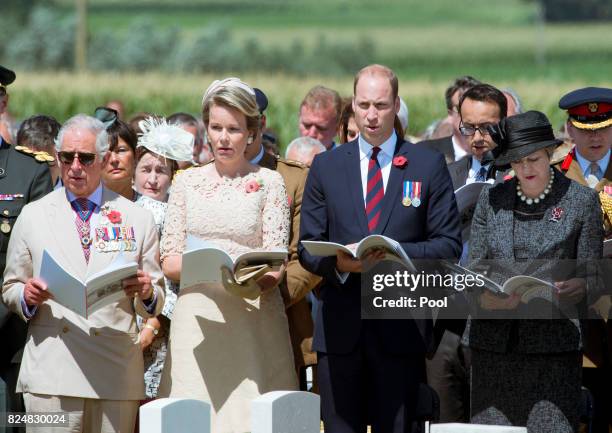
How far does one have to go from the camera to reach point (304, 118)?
991cm

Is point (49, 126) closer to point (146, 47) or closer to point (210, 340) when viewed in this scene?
point (210, 340)

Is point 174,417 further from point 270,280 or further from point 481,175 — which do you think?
point 481,175

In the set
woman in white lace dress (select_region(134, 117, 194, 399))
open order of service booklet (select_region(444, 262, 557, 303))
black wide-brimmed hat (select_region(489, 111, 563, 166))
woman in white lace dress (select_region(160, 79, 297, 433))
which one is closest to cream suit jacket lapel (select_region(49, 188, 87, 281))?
woman in white lace dress (select_region(160, 79, 297, 433))

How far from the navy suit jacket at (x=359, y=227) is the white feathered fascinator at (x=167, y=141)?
1.77 metres

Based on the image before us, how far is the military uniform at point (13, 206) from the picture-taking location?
6773 mm

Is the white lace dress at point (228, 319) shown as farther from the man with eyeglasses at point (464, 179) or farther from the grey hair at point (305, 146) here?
the grey hair at point (305, 146)

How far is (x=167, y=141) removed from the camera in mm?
7938

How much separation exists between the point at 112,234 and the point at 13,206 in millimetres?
870

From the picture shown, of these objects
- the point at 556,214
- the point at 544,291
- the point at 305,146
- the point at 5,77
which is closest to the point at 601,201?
the point at 556,214

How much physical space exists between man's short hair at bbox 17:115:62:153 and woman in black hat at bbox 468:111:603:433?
3243mm

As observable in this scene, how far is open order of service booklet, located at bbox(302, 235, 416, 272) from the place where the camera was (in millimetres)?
5656

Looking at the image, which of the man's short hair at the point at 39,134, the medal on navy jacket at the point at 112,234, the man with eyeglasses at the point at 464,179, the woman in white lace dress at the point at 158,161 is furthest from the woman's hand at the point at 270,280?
the man's short hair at the point at 39,134

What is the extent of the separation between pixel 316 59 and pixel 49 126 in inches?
1417

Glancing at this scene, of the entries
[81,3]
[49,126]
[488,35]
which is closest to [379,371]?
[49,126]
